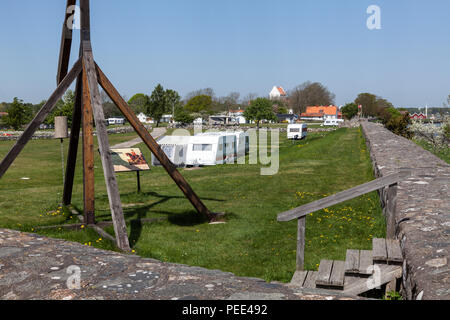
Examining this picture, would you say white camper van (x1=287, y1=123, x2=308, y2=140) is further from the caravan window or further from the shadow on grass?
the shadow on grass

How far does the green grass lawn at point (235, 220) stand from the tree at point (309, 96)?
105 meters

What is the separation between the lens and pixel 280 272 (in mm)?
5844

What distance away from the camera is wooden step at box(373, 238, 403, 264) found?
14.5 feet

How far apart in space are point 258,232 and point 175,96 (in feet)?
236

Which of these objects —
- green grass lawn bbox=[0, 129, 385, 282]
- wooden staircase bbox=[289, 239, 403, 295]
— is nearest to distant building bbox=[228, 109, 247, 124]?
green grass lawn bbox=[0, 129, 385, 282]

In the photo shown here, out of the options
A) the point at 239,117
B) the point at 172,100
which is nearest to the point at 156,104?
the point at 172,100

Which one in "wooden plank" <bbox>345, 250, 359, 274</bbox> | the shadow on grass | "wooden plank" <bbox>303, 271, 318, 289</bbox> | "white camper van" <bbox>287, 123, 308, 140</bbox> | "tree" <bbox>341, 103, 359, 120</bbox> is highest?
"tree" <bbox>341, 103, 359, 120</bbox>

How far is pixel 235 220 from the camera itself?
8836 mm

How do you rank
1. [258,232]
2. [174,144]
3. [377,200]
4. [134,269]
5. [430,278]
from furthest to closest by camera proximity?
[174,144]
[377,200]
[258,232]
[134,269]
[430,278]

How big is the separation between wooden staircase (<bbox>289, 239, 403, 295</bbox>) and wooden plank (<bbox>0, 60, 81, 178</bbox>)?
17.2 ft

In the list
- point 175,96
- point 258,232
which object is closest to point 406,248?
point 258,232
